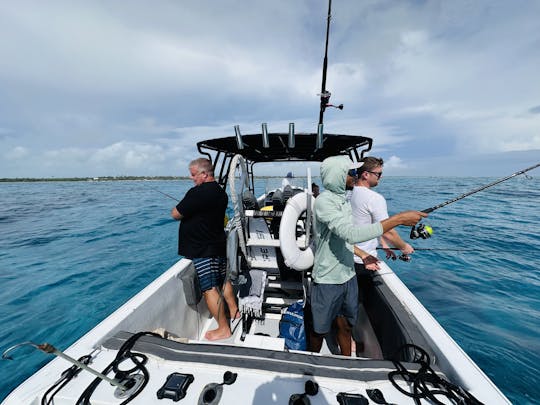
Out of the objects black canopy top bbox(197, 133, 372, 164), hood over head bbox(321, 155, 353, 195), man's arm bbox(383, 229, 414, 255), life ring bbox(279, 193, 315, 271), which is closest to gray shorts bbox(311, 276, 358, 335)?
life ring bbox(279, 193, 315, 271)

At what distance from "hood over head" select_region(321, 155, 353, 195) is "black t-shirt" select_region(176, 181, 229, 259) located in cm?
122

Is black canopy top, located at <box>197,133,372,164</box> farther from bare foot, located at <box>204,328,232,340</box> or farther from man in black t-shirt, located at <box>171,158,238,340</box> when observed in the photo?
bare foot, located at <box>204,328,232,340</box>

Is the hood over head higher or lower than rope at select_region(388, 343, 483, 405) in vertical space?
higher

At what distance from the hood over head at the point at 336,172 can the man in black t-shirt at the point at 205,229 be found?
1.23 meters

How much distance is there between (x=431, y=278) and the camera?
6.10 meters

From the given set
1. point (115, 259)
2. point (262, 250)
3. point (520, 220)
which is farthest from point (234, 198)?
point (520, 220)

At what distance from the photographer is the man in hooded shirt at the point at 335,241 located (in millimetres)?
1513

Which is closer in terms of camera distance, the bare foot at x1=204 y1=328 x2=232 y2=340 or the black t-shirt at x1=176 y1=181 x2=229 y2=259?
the black t-shirt at x1=176 y1=181 x2=229 y2=259

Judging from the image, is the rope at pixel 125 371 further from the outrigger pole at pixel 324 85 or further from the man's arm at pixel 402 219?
the outrigger pole at pixel 324 85

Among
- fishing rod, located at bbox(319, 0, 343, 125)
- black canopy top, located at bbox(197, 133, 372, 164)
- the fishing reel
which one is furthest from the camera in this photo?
fishing rod, located at bbox(319, 0, 343, 125)

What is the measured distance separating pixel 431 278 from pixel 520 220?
10.0m

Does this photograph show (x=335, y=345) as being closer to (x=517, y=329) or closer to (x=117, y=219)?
(x=517, y=329)

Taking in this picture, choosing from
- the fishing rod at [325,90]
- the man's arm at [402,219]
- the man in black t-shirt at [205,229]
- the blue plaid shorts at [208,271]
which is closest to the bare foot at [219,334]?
the man in black t-shirt at [205,229]

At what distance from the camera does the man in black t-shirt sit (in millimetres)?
2322
